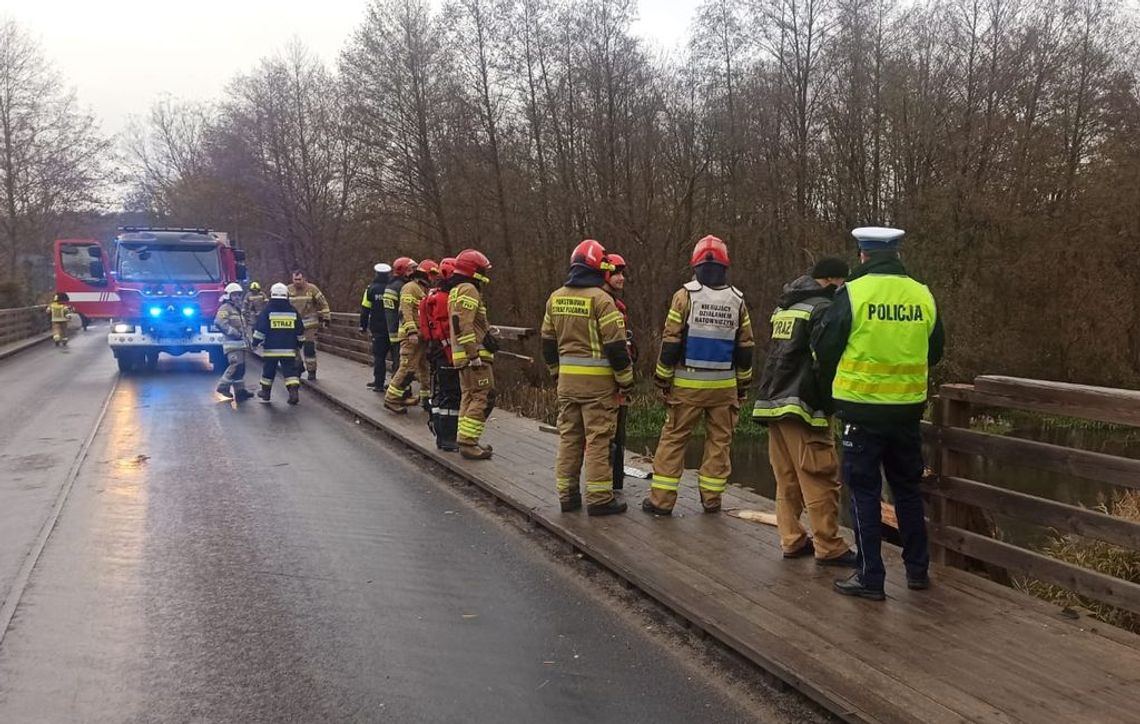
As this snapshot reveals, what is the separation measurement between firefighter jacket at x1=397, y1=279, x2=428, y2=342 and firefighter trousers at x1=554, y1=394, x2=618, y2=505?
16.4ft

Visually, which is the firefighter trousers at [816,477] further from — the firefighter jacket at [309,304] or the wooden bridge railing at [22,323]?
the wooden bridge railing at [22,323]

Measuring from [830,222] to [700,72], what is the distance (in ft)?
20.4

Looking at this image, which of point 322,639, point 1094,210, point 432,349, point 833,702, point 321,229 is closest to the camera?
point 833,702

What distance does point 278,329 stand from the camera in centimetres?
1229

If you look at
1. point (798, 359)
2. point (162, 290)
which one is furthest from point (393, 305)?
point (798, 359)

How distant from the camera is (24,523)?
6453 millimetres

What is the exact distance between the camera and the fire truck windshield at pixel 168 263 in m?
16.8

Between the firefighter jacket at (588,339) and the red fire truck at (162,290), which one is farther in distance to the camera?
the red fire truck at (162,290)

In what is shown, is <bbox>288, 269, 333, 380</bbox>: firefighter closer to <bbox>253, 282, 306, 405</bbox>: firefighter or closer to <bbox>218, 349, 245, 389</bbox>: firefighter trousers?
<bbox>218, 349, 245, 389</bbox>: firefighter trousers

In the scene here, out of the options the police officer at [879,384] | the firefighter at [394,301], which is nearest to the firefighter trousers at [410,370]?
the firefighter at [394,301]

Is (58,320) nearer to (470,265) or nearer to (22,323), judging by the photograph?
(22,323)

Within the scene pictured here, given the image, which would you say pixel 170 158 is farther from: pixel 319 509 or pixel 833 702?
pixel 833 702

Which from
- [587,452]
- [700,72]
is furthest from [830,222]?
[587,452]

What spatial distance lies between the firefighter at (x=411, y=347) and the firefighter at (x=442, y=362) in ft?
5.95
